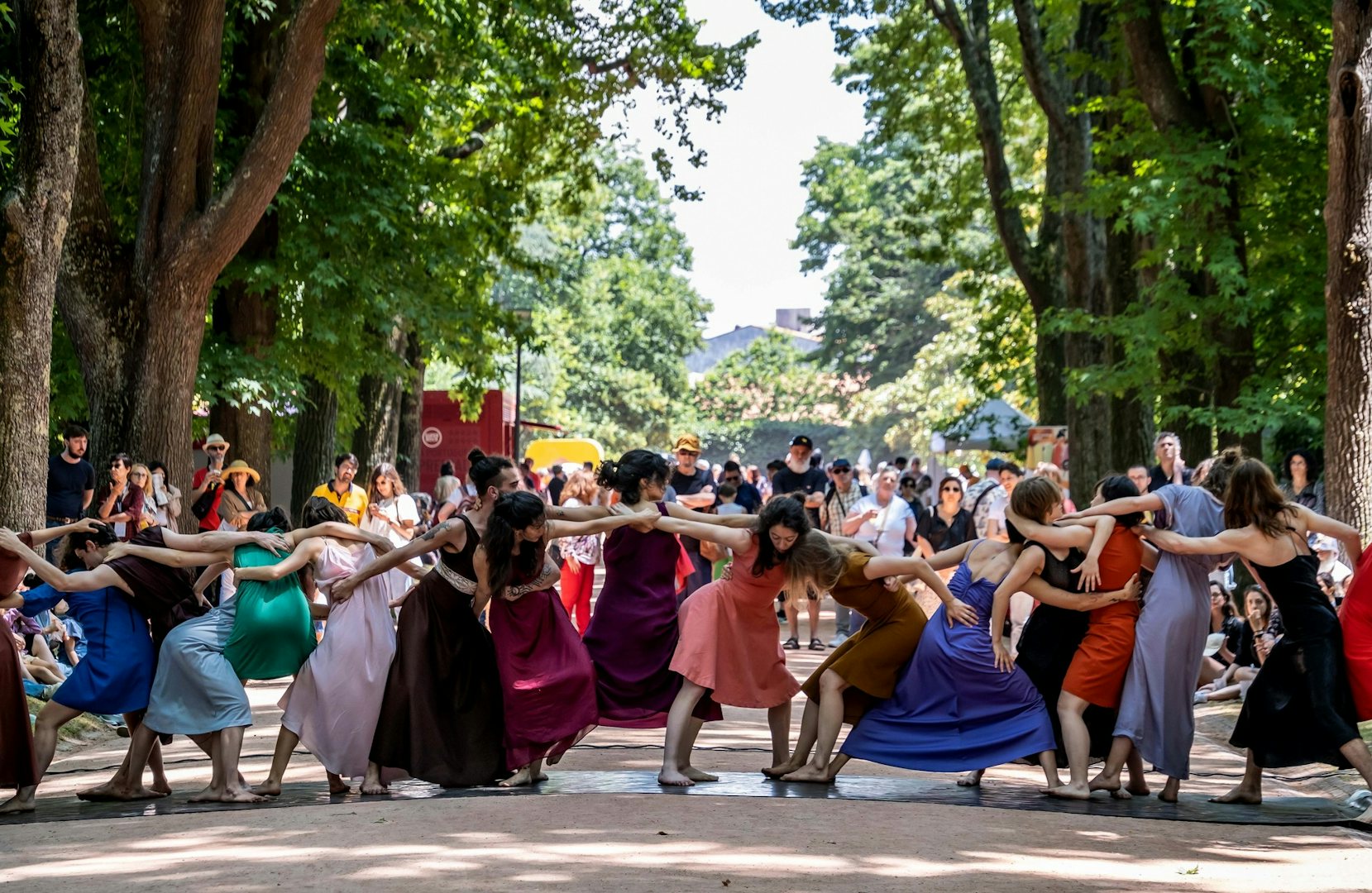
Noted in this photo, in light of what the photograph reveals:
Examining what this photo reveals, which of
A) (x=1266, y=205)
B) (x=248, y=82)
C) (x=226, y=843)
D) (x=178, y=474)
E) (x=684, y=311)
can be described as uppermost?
(x=684, y=311)

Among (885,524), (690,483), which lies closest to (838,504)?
(885,524)

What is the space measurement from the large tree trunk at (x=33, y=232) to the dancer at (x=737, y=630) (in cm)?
599

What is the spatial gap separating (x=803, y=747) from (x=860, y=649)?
0.68 m

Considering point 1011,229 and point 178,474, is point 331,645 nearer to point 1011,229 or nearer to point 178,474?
point 178,474

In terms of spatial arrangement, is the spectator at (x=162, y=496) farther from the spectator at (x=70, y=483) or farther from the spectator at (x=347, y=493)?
the spectator at (x=347, y=493)

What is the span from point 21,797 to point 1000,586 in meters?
5.30

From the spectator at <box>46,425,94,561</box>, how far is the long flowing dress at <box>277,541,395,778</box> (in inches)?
295

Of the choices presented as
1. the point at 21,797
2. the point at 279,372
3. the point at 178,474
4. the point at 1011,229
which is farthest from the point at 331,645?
the point at 1011,229

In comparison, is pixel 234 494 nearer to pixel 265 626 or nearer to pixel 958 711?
pixel 265 626

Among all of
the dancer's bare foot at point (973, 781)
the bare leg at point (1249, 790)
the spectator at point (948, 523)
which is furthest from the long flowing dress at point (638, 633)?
the spectator at point (948, 523)

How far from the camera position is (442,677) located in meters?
9.30

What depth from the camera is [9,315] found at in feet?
42.0

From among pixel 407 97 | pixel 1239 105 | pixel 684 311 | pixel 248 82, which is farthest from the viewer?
pixel 684 311

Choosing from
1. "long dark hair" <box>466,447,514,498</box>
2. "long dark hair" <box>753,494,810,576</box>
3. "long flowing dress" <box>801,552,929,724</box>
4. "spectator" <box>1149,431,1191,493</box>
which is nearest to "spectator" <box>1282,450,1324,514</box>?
"spectator" <box>1149,431,1191,493</box>
